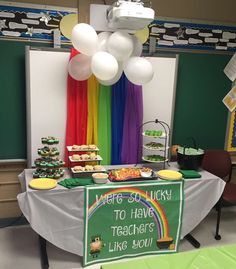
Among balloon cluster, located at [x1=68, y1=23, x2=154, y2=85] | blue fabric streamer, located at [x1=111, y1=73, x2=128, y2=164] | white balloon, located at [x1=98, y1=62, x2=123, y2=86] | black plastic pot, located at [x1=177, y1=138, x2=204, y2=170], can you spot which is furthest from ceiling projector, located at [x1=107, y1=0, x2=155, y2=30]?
black plastic pot, located at [x1=177, y1=138, x2=204, y2=170]

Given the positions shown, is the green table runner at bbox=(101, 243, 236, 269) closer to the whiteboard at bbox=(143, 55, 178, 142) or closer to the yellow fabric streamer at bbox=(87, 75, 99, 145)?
the yellow fabric streamer at bbox=(87, 75, 99, 145)

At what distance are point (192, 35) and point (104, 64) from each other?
1316 mm

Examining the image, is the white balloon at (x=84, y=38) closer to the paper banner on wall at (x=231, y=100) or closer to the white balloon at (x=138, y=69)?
the white balloon at (x=138, y=69)

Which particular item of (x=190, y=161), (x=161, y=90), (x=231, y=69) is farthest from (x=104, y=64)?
(x=231, y=69)

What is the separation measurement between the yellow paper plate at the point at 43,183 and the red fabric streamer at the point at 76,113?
1.44 feet

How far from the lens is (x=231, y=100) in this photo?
3.42 meters

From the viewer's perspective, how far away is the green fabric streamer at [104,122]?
111 inches

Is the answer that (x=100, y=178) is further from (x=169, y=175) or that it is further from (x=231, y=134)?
(x=231, y=134)

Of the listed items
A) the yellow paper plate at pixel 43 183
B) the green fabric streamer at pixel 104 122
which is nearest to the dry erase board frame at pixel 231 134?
the green fabric streamer at pixel 104 122

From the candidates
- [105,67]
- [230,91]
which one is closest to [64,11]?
[105,67]

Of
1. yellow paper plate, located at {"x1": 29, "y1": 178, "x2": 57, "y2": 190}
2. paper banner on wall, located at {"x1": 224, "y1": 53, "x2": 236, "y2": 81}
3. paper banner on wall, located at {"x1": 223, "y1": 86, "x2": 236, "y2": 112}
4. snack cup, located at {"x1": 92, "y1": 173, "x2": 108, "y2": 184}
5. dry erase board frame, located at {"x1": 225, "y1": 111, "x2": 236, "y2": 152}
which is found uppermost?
paper banner on wall, located at {"x1": 224, "y1": 53, "x2": 236, "y2": 81}

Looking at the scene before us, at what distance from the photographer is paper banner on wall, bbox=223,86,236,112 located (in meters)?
3.41

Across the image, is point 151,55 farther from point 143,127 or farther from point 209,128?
point 209,128

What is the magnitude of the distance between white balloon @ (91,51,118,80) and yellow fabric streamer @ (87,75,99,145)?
0.32 metres
